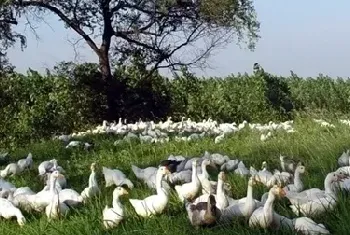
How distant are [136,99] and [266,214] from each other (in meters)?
15.0

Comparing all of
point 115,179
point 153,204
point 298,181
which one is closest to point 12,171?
point 115,179

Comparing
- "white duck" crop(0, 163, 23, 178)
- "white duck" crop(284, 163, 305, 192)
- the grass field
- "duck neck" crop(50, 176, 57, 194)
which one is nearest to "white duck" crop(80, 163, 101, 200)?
the grass field

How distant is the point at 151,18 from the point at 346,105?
7.88m

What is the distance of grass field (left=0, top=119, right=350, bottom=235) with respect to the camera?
417 cm

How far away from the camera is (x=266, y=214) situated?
3.88 meters

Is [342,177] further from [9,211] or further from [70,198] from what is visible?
[9,211]

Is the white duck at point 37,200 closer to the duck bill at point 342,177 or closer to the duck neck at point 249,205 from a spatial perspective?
the duck neck at point 249,205

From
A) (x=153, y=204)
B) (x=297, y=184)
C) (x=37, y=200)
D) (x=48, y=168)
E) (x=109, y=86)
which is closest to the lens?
(x=153, y=204)

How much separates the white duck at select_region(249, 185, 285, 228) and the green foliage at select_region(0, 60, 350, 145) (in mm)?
10972

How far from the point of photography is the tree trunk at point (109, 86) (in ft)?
60.2

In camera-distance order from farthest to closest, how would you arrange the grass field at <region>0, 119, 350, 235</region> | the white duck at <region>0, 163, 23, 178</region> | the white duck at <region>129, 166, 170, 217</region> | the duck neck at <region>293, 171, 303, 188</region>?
the white duck at <region>0, 163, 23, 178</region> → the duck neck at <region>293, 171, 303, 188</region> → the white duck at <region>129, 166, 170, 217</region> → the grass field at <region>0, 119, 350, 235</region>

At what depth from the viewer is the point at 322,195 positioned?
4.35m

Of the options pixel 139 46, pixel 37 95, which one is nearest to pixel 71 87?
pixel 37 95

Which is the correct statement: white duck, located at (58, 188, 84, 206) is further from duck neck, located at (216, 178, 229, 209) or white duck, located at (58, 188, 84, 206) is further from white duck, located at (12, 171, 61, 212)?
duck neck, located at (216, 178, 229, 209)
